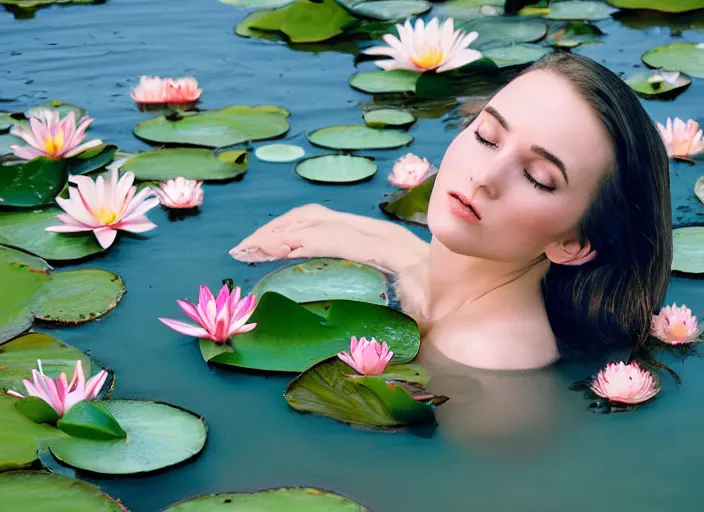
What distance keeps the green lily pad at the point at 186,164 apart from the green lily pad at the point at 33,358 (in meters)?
1.20

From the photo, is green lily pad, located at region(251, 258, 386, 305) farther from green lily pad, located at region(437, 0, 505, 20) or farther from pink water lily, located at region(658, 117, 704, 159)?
green lily pad, located at region(437, 0, 505, 20)

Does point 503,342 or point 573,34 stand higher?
point 573,34

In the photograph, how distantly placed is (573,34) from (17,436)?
424 cm

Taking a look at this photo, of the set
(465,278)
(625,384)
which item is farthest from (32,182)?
(625,384)

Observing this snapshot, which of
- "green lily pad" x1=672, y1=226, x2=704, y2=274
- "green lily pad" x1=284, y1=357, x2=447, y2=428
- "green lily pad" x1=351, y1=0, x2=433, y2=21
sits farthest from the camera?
"green lily pad" x1=351, y1=0, x2=433, y2=21

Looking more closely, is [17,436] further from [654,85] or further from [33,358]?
[654,85]

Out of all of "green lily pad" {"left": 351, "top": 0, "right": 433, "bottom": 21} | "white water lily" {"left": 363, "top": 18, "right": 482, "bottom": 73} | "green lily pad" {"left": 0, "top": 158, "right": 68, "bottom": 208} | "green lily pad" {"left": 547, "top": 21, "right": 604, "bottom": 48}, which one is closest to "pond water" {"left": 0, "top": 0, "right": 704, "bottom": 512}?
"green lily pad" {"left": 0, "top": 158, "right": 68, "bottom": 208}

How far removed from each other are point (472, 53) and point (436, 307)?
2.09 meters

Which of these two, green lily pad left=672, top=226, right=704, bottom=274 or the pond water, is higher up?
green lily pad left=672, top=226, right=704, bottom=274

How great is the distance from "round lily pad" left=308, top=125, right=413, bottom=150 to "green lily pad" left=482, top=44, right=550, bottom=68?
3.43 ft

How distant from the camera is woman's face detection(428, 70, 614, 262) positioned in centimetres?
232

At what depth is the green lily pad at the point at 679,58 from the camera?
15.9 feet

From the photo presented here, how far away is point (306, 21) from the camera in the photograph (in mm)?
5605

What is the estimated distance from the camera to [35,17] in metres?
5.85
